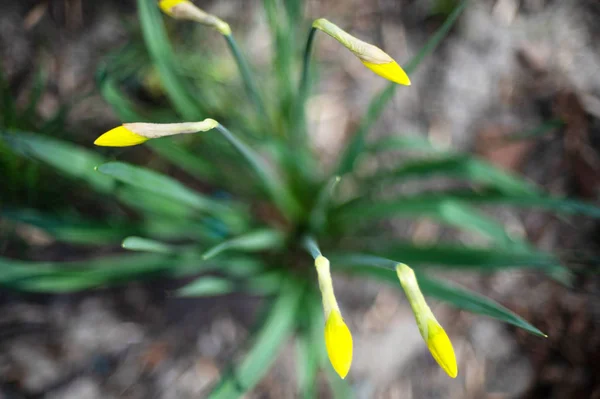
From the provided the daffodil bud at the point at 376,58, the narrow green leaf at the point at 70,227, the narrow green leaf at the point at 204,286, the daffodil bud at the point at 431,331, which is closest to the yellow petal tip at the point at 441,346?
the daffodil bud at the point at 431,331

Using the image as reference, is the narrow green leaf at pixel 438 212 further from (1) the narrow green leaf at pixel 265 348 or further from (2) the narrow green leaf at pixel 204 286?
(2) the narrow green leaf at pixel 204 286

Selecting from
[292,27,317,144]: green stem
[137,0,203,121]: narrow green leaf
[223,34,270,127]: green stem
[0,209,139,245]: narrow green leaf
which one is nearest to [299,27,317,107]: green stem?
[292,27,317,144]: green stem

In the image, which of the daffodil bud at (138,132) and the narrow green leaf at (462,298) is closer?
the daffodil bud at (138,132)

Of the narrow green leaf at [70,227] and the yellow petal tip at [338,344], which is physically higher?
the yellow petal tip at [338,344]

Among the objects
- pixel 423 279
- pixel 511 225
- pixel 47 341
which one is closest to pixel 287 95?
pixel 423 279

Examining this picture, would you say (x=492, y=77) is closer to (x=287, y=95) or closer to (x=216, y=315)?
(x=287, y=95)

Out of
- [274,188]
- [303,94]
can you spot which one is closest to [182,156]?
[274,188]

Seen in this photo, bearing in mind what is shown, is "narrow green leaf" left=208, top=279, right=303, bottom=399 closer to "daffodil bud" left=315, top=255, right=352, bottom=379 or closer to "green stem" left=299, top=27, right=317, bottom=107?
"daffodil bud" left=315, top=255, right=352, bottom=379

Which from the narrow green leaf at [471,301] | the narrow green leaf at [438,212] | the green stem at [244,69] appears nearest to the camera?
the narrow green leaf at [471,301]
